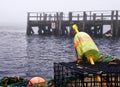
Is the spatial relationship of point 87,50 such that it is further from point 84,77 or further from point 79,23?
point 79,23

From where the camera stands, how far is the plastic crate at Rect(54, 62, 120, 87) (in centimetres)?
893

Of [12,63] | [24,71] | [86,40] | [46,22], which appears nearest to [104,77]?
[86,40]

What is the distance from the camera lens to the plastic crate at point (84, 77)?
29.3ft

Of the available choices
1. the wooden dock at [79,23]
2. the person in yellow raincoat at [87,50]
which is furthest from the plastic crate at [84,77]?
the wooden dock at [79,23]

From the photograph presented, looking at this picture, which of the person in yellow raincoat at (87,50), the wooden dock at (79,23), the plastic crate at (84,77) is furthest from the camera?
the wooden dock at (79,23)

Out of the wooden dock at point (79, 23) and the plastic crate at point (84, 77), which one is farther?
the wooden dock at point (79, 23)

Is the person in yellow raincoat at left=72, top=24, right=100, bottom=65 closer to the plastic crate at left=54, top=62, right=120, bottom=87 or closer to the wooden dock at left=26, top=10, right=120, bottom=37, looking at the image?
the plastic crate at left=54, top=62, right=120, bottom=87

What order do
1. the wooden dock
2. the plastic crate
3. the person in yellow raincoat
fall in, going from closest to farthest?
the plastic crate, the person in yellow raincoat, the wooden dock

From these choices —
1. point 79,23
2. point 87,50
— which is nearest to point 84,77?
point 87,50

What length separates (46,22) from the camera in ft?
207

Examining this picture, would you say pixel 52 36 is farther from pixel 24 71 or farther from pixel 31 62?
pixel 24 71

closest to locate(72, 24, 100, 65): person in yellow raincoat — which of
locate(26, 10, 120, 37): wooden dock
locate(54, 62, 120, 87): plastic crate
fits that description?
locate(54, 62, 120, 87): plastic crate

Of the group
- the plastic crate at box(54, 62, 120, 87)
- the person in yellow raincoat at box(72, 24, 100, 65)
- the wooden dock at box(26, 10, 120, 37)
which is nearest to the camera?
the plastic crate at box(54, 62, 120, 87)

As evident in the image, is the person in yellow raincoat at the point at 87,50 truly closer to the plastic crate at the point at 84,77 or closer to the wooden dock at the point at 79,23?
the plastic crate at the point at 84,77
